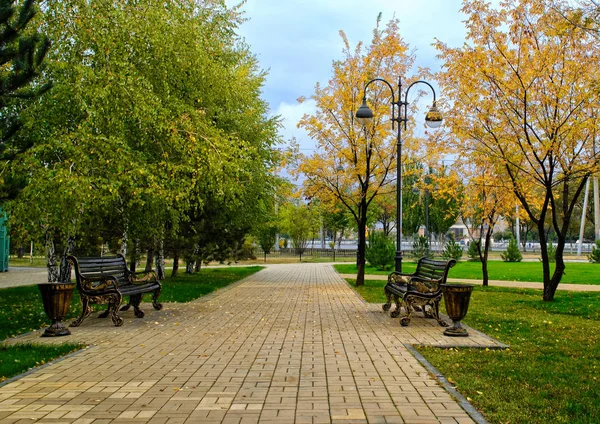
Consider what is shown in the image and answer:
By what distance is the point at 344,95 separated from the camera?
672 inches

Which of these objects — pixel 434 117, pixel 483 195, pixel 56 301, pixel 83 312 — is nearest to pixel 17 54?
pixel 56 301

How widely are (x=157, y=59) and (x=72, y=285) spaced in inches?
216

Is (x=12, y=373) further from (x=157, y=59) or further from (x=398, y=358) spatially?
(x=157, y=59)

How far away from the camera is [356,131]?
1725 centimetres

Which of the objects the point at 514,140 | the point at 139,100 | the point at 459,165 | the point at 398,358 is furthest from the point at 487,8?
the point at 398,358

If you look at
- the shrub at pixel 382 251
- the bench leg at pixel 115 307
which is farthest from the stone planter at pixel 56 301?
the shrub at pixel 382 251

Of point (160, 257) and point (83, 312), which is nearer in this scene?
point (83, 312)

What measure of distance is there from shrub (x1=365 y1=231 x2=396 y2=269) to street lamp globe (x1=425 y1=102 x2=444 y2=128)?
50.2 feet

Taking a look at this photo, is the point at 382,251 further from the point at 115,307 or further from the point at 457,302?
the point at 115,307

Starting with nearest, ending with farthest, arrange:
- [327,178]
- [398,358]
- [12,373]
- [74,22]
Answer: [12,373]
[398,358]
[74,22]
[327,178]

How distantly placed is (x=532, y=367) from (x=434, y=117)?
857 cm

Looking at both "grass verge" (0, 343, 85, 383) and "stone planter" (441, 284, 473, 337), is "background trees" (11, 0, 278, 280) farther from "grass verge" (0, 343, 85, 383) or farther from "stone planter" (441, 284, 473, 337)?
"stone planter" (441, 284, 473, 337)

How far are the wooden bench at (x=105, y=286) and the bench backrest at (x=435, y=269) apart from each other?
5418 mm

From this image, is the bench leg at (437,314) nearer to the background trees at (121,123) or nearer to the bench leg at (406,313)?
the bench leg at (406,313)
